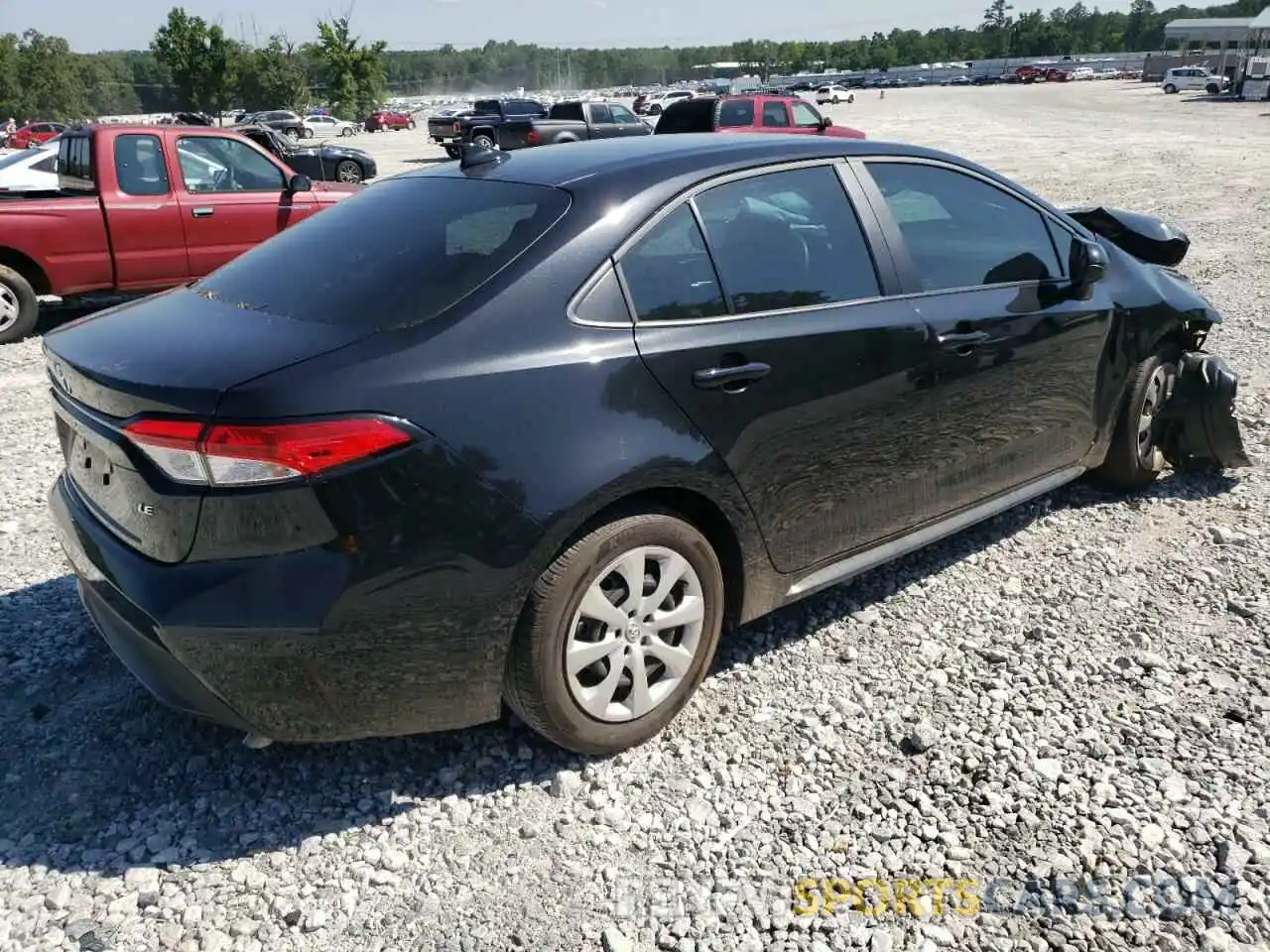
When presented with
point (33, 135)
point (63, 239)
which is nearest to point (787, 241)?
point (63, 239)

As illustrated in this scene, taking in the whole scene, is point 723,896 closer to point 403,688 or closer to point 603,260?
point 403,688

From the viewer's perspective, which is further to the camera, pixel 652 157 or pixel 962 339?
pixel 962 339

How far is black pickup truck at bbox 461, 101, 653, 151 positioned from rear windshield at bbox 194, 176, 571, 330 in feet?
75.4

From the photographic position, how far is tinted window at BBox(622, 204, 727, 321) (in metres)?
2.89

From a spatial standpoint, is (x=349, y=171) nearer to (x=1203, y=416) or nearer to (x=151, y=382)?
(x=1203, y=416)

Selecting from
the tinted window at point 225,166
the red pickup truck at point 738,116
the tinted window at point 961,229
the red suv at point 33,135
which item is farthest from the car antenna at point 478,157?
the red suv at point 33,135

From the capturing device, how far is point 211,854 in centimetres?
269

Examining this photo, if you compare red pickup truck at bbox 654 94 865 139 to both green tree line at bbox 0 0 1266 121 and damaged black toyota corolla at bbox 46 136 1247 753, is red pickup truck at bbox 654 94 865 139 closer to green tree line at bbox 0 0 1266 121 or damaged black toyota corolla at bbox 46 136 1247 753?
damaged black toyota corolla at bbox 46 136 1247 753

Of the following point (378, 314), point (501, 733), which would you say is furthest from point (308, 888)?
point (378, 314)

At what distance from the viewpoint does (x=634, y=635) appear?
2.92 meters

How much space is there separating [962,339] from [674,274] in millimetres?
1220

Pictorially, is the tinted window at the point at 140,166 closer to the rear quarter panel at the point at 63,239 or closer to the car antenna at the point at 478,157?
the rear quarter panel at the point at 63,239

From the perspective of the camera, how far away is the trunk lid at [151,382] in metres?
2.44

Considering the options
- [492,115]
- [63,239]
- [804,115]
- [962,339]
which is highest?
[804,115]
